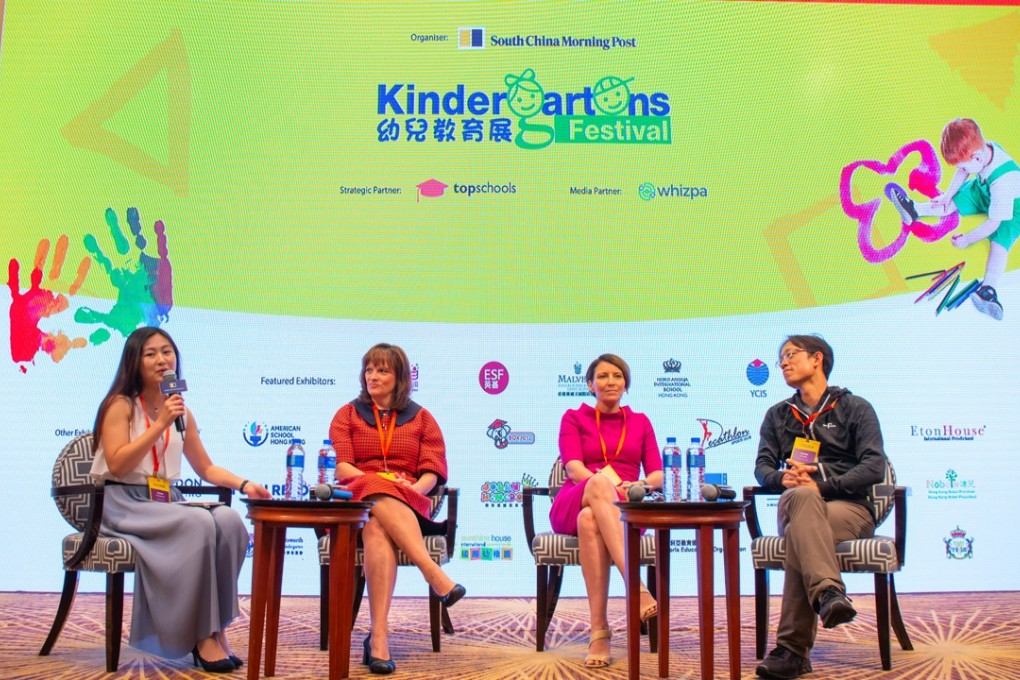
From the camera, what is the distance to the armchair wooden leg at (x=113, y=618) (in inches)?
113

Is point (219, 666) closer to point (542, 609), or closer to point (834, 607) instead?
point (542, 609)

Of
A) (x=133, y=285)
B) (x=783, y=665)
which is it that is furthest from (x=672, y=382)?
(x=133, y=285)

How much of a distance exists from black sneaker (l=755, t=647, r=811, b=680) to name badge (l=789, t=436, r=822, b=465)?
Answer: 0.65m

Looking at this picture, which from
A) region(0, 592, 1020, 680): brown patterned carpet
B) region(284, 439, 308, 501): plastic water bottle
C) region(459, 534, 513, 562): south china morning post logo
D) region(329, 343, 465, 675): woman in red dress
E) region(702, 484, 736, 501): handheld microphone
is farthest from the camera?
region(459, 534, 513, 562): south china morning post logo

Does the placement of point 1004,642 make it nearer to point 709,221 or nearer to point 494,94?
point 709,221

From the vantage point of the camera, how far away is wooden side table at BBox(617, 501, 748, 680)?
2672mm

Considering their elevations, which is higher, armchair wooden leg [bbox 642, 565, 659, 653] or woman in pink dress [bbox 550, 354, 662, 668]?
woman in pink dress [bbox 550, 354, 662, 668]

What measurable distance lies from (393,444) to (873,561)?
162 centimetres

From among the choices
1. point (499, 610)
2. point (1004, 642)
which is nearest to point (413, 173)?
point (499, 610)

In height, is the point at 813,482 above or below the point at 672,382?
below

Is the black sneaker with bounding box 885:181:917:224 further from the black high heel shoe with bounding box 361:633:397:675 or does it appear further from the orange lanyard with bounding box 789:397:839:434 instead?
the black high heel shoe with bounding box 361:633:397:675

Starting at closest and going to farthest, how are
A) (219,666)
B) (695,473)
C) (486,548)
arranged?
(219,666), (695,473), (486,548)

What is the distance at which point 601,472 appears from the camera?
128 inches

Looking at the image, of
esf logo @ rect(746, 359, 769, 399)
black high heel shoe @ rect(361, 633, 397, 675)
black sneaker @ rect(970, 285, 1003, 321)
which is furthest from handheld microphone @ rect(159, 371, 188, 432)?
black sneaker @ rect(970, 285, 1003, 321)
